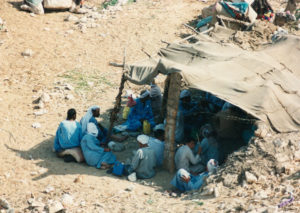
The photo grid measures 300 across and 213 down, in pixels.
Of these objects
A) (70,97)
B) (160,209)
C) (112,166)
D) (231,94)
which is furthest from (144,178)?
(70,97)

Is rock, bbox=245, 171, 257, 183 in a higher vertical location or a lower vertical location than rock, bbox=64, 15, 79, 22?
lower

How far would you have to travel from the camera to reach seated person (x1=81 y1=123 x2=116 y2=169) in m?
8.50

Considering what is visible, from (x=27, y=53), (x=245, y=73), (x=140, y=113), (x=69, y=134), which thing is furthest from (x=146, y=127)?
(x=27, y=53)

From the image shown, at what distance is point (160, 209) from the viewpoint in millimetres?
6801

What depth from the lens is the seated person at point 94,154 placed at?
8500 millimetres

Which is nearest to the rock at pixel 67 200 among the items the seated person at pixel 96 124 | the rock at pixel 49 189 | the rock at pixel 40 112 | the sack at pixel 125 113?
the rock at pixel 49 189

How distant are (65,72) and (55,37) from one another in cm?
228

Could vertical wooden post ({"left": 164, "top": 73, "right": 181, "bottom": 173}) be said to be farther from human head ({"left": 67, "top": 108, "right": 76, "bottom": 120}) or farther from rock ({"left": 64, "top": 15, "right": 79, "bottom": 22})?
rock ({"left": 64, "top": 15, "right": 79, "bottom": 22})

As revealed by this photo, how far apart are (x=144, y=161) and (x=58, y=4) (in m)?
9.33

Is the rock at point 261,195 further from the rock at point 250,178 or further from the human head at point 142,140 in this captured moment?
the human head at point 142,140

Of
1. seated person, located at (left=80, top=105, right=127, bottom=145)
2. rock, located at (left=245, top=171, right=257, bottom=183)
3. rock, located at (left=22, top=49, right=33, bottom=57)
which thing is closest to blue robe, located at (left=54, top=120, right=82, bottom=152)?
seated person, located at (left=80, top=105, right=127, bottom=145)

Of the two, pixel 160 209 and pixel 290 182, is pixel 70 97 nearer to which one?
pixel 160 209

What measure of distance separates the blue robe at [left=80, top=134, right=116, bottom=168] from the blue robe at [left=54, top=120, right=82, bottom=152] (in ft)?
0.45

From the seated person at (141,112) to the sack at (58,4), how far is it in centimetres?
712
